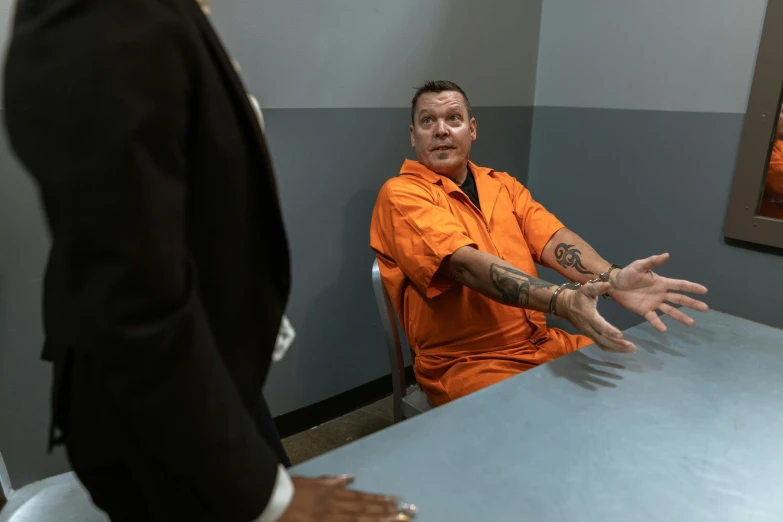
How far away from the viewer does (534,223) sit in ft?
5.57

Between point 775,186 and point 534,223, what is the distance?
33.5 inches

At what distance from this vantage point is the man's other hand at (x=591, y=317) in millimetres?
1072

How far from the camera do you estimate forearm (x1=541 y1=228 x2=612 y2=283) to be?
1579 mm

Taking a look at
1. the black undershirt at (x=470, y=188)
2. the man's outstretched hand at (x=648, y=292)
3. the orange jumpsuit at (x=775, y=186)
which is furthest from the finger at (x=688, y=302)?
the orange jumpsuit at (x=775, y=186)

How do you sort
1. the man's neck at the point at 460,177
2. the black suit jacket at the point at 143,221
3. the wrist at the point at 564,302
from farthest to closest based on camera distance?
the man's neck at the point at 460,177 → the wrist at the point at 564,302 → the black suit jacket at the point at 143,221

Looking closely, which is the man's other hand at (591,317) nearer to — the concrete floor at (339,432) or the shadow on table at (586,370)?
the shadow on table at (586,370)

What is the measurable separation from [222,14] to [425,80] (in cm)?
81

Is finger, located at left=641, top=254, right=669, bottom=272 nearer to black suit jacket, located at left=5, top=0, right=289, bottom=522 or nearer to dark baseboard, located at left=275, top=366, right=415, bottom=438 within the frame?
black suit jacket, located at left=5, top=0, right=289, bottom=522

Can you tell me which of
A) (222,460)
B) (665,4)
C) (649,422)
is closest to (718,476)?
(649,422)

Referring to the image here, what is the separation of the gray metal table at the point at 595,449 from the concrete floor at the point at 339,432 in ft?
3.37

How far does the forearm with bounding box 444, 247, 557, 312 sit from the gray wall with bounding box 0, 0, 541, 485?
Result: 0.71 metres

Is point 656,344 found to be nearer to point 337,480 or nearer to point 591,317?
point 591,317

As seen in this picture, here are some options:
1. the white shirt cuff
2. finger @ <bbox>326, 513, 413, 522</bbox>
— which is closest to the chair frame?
finger @ <bbox>326, 513, 413, 522</bbox>

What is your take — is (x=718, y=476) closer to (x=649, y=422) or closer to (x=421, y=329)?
(x=649, y=422)
